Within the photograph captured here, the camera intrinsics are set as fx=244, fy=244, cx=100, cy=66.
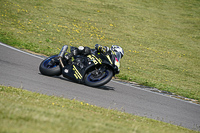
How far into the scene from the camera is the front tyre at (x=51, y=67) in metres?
8.19

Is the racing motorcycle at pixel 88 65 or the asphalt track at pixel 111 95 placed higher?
the racing motorcycle at pixel 88 65

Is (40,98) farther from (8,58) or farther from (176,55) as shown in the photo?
(176,55)

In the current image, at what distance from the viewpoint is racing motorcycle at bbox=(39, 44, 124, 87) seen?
7867 millimetres

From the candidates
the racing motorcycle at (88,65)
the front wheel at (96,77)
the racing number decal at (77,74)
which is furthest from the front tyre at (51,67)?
the front wheel at (96,77)

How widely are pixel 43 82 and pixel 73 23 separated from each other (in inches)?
586

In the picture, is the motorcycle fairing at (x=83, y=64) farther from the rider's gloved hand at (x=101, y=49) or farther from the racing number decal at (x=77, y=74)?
the rider's gloved hand at (x=101, y=49)

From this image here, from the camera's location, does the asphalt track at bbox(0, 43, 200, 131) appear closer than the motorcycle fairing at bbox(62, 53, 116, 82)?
Yes

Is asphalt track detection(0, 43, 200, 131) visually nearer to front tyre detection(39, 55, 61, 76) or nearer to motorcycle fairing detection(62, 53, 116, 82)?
front tyre detection(39, 55, 61, 76)

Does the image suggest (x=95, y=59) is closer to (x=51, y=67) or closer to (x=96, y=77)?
(x=96, y=77)

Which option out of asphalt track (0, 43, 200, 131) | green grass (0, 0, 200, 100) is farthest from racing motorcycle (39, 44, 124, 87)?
green grass (0, 0, 200, 100)

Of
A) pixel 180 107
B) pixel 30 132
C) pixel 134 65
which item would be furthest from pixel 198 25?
pixel 30 132

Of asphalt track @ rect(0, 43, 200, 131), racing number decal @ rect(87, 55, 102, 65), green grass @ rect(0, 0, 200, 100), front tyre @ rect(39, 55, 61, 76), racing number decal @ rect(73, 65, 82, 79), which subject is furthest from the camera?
green grass @ rect(0, 0, 200, 100)

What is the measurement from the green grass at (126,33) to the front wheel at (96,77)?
10.6ft

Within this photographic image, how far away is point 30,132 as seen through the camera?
2566 millimetres
